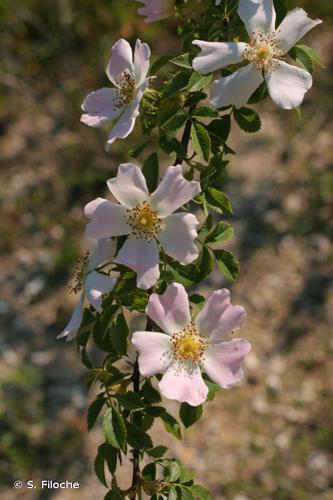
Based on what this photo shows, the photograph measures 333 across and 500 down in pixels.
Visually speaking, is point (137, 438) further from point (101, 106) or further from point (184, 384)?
point (101, 106)

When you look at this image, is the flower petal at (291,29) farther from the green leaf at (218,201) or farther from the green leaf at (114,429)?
the green leaf at (114,429)

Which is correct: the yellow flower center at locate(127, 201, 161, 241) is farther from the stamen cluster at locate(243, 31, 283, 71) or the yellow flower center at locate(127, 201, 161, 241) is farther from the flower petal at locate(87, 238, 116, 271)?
the stamen cluster at locate(243, 31, 283, 71)

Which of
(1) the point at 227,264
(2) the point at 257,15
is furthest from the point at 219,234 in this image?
(2) the point at 257,15

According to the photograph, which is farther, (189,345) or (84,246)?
(84,246)

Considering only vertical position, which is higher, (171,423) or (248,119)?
(248,119)

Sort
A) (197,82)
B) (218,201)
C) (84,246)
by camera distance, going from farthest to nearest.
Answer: (84,246)
(218,201)
(197,82)

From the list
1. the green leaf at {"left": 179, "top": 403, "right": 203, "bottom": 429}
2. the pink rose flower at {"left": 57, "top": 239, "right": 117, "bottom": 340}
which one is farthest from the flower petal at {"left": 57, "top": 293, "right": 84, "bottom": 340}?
the green leaf at {"left": 179, "top": 403, "right": 203, "bottom": 429}

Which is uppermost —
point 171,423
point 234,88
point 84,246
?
point 234,88

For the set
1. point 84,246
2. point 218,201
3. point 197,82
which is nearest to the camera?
point 197,82
